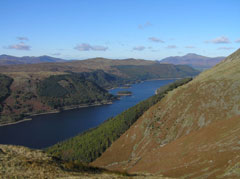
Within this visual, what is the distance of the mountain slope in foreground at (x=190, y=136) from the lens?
4803 centimetres

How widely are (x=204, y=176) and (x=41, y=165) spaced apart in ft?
95.8

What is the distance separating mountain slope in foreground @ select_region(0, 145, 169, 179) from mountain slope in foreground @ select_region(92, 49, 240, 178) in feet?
77.0

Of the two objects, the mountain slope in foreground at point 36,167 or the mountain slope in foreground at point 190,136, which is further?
the mountain slope in foreground at point 190,136

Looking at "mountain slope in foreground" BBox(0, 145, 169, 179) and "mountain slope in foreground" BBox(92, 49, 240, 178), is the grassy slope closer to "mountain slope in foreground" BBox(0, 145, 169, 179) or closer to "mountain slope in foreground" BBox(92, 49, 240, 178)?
"mountain slope in foreground" BBox(92, 49, 240, 178)

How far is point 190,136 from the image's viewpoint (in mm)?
75938

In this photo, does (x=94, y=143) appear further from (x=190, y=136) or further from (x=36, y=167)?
(x=36, y=167)

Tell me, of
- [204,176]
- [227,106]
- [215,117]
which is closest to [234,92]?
[227,106]

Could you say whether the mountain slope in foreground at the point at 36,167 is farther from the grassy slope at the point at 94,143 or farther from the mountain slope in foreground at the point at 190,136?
the grassy slope at the point at 94,143

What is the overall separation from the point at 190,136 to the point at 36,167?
6015cm

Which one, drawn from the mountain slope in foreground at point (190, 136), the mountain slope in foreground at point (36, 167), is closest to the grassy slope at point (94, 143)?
the mountain slope in foreground at point (190, 136)

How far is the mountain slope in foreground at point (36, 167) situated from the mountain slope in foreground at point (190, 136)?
77.0 ft

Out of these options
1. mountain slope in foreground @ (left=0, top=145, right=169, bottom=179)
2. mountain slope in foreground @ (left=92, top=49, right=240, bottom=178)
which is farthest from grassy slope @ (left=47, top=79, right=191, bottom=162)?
mountain slope in foreground @ (left=0, top=145, right=169, bottom=179)

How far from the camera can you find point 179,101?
117 meters

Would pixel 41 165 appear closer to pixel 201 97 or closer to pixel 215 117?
pixel 215 117
